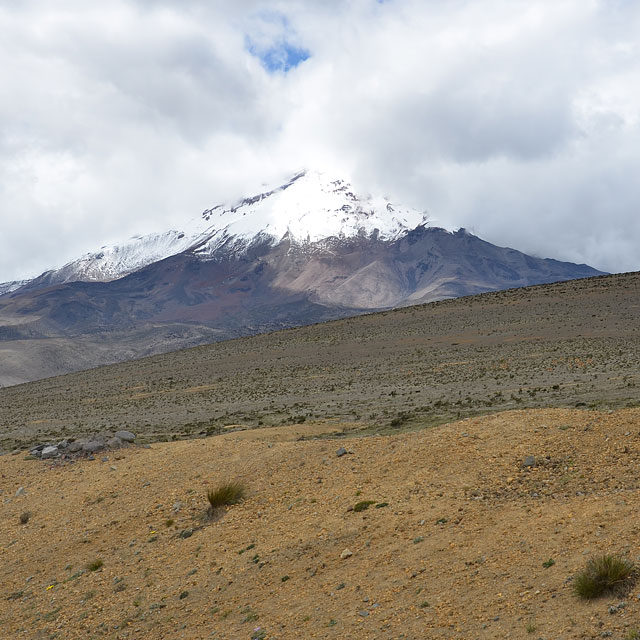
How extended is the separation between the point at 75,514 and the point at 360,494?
660cm

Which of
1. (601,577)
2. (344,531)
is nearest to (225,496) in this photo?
(344,531)

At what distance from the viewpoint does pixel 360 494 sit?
11539 mm

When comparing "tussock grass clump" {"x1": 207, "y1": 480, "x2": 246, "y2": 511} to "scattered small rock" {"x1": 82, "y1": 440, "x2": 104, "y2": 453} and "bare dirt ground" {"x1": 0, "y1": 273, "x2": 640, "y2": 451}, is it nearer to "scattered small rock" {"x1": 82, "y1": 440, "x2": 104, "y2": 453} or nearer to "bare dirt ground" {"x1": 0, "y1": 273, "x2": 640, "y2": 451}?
"bare dirt ground" {"x1": 0, "y1": 273, "x2": 640, "y2": 451}

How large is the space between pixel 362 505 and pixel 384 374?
3039 centimetres

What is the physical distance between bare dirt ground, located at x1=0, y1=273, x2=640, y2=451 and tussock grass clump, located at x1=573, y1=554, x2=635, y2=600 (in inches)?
432

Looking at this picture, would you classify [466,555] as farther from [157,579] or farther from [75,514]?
[75,514]

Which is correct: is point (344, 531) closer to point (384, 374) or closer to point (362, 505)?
point (362, 505)

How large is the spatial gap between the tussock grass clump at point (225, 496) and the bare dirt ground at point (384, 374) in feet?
21.3

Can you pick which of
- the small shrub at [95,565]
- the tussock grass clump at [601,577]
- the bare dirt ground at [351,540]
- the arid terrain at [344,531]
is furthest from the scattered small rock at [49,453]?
the tussock grass clump at [601,577]

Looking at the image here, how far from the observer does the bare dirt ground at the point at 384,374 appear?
2573cm

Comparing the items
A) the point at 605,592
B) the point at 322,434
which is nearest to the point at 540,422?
the point at 605,592

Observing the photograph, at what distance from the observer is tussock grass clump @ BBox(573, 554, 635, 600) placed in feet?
22.5

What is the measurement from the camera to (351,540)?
999cm

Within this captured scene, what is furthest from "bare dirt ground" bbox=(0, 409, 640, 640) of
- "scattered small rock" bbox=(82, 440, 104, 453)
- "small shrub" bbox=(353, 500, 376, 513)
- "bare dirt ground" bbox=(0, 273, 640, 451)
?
"bare dirt ground" bbox=(0, 273, 640, 451)
